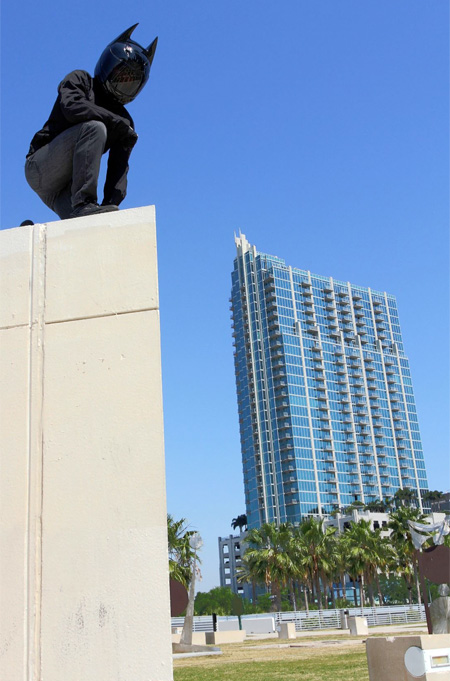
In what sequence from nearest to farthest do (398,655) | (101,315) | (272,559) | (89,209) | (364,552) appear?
(101,315), (89,209), (398,655), (272,559), (364,552)

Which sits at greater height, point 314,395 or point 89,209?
point 314,395

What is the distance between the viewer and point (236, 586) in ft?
444

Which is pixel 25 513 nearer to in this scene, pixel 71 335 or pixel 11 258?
pixel 71 335

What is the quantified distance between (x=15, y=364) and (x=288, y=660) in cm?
2162

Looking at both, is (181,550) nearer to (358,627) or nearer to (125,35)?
(358,627)

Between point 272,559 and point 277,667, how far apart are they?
42765 mm

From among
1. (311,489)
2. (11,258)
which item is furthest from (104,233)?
(311,489)

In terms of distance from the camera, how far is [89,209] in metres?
3.81

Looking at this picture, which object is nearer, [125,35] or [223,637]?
[125,35]

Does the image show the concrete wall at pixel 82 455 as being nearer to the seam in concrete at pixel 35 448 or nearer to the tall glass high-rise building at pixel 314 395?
the seam in concrete at pixel 35 448

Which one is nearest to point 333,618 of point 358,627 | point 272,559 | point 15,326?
point 272,559

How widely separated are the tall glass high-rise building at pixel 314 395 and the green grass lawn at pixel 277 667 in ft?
305

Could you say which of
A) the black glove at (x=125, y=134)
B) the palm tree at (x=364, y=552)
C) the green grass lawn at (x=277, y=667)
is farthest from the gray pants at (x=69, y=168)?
the palm tree at (x=364, y=552)

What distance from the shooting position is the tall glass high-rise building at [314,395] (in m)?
120
